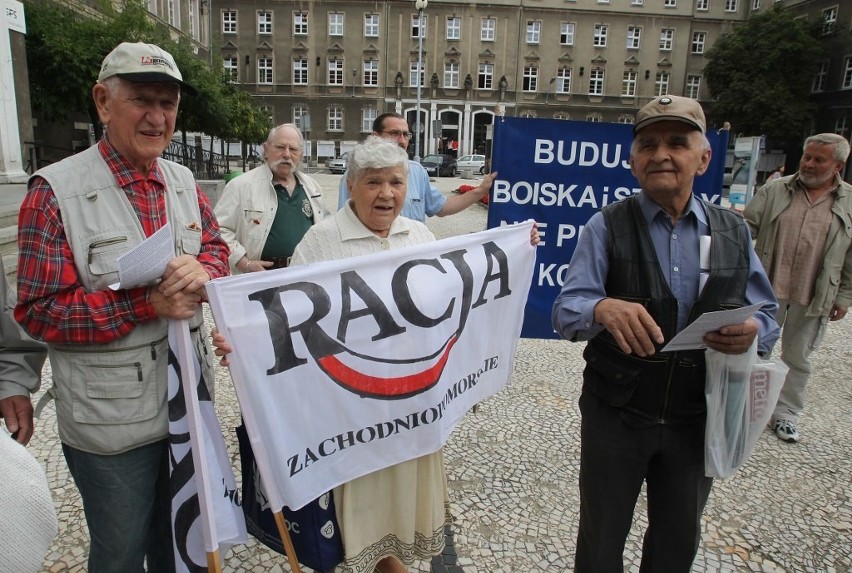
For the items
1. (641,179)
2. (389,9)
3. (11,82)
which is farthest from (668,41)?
(641,179)

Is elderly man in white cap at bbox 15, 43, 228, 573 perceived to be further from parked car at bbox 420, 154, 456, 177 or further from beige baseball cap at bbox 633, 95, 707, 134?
parked car at bbox 420, 154, 456, 177

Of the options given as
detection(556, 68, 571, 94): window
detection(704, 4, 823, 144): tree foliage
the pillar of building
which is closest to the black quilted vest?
the pillar of building

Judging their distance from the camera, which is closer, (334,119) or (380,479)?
(380,479)

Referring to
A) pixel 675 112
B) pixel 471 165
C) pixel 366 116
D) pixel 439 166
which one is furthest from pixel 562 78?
pixel 675 112

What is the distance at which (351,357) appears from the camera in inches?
82.3

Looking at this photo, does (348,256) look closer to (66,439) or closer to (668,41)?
(66,439)

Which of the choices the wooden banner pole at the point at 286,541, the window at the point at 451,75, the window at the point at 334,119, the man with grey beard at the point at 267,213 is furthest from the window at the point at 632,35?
the wooden banner pole at the point at 286,541

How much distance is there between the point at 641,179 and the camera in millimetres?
2029

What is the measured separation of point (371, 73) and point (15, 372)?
52.9 meters

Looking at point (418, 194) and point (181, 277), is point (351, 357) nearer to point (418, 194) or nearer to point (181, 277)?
point (181, 277)

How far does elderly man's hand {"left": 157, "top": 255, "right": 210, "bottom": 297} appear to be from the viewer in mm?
1699

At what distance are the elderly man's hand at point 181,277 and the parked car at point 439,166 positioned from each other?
33.4 meters

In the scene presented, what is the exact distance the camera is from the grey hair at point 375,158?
2.29 meters

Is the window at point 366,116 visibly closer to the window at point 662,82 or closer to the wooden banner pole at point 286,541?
the window at point 662,82
